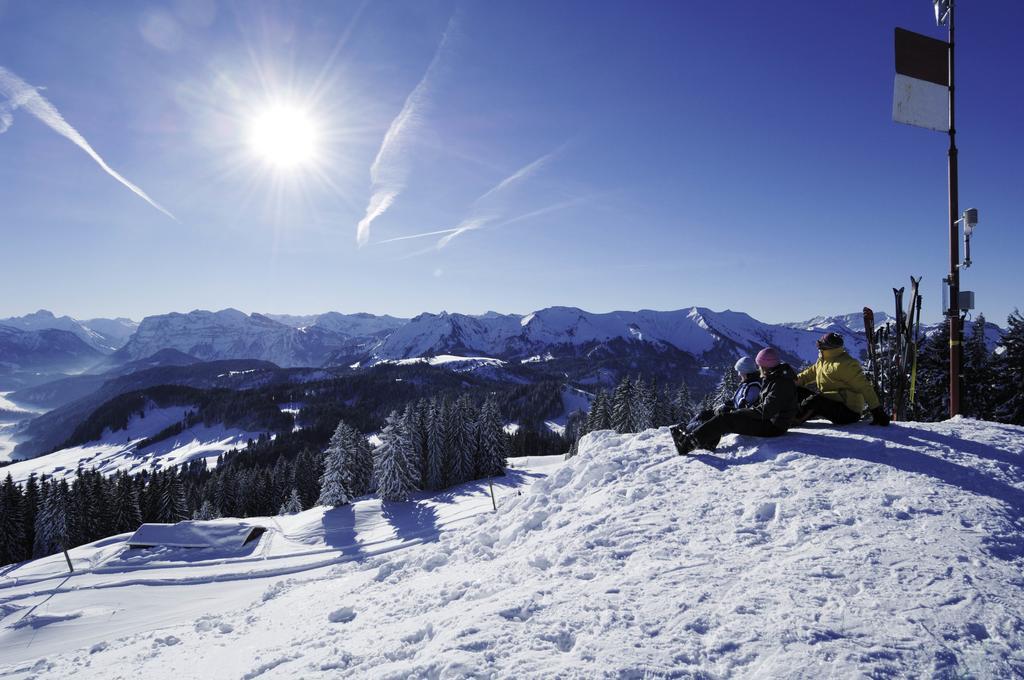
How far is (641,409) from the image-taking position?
5031cm

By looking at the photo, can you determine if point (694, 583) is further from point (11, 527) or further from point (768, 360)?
point (11, 527)

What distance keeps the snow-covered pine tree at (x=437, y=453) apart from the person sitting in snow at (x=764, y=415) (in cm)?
4899

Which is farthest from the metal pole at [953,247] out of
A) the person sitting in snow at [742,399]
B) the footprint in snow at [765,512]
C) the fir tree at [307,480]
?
the fir tree at [307,480]

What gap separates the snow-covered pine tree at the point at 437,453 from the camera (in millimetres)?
54719

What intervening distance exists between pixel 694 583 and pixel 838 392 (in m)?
5.71

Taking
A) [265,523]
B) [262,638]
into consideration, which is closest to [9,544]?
[265,523]

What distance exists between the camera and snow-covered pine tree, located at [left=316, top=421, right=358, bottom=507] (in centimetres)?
4825

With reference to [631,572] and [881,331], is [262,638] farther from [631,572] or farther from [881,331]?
[881,331]

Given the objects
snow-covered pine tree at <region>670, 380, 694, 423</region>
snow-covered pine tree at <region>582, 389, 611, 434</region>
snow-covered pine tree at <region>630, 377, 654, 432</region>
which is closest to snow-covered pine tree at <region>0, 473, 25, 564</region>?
snow-covered pine tree at <region>582, 389, 611, 434</region>

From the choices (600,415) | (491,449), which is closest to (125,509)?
(491,449)

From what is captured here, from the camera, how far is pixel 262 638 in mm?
7320

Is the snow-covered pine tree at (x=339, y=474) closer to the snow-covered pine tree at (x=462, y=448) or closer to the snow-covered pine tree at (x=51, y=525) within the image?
the snow-covered pine tree at (x=462, y=448)

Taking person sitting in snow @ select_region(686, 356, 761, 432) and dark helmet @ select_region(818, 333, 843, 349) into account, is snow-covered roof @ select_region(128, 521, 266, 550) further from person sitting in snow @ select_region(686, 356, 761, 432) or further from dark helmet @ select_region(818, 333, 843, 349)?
dark helmet @ select_region(818, 333, 843, 349)

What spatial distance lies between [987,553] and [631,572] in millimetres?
3621
